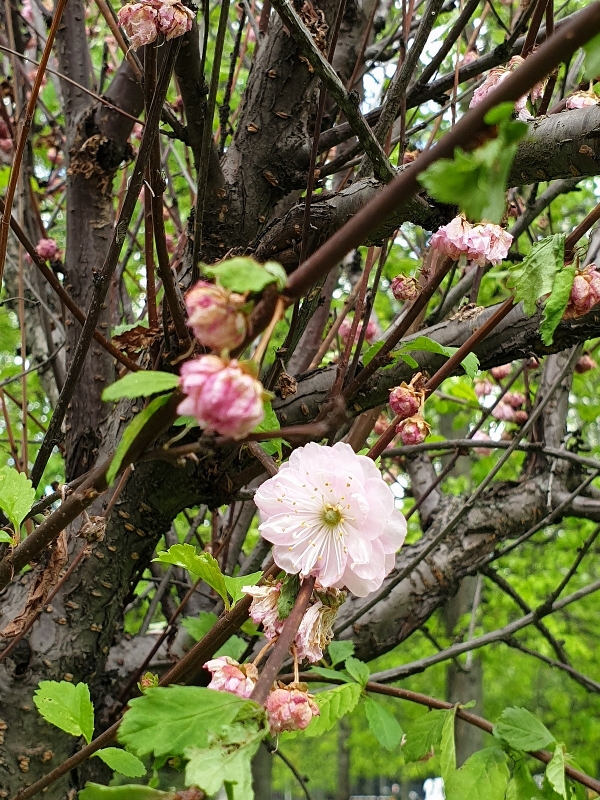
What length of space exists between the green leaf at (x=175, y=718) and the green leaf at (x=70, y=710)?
1.53 ft

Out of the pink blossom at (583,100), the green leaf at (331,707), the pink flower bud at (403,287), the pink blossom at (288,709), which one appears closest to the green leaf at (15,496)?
the pink blossom at (288,709)

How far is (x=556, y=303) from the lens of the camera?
2.67 feet

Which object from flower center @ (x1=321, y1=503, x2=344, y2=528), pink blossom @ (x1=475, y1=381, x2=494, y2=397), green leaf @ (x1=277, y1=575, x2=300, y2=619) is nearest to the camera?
green leaf @ (x1=277, y1=575, x2=300, y2=619)

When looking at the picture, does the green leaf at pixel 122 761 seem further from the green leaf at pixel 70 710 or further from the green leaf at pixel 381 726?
the green leaf at pixel 381 726

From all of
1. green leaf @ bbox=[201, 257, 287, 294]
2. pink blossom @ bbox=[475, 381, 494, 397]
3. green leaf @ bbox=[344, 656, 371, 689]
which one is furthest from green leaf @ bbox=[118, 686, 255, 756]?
pink blossom @ bbox=[475, 381, 494, 397]

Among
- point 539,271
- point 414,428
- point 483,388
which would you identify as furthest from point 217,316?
point 483,388

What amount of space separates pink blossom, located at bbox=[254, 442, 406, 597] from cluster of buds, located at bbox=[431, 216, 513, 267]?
380 millimetres

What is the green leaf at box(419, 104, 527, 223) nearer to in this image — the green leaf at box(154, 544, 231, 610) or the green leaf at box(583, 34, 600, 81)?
the green leaf at box(583, 34, 600, 81)

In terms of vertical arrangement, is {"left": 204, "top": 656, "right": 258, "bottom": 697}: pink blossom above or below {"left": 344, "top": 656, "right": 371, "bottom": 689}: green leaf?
below

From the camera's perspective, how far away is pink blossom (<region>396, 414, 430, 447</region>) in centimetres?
107

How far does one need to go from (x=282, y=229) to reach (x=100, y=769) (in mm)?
1463

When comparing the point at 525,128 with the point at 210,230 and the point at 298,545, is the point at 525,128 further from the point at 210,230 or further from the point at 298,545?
the point at 210,230

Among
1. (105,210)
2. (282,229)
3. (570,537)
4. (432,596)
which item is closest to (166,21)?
(282,229)

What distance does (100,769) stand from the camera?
173cm
